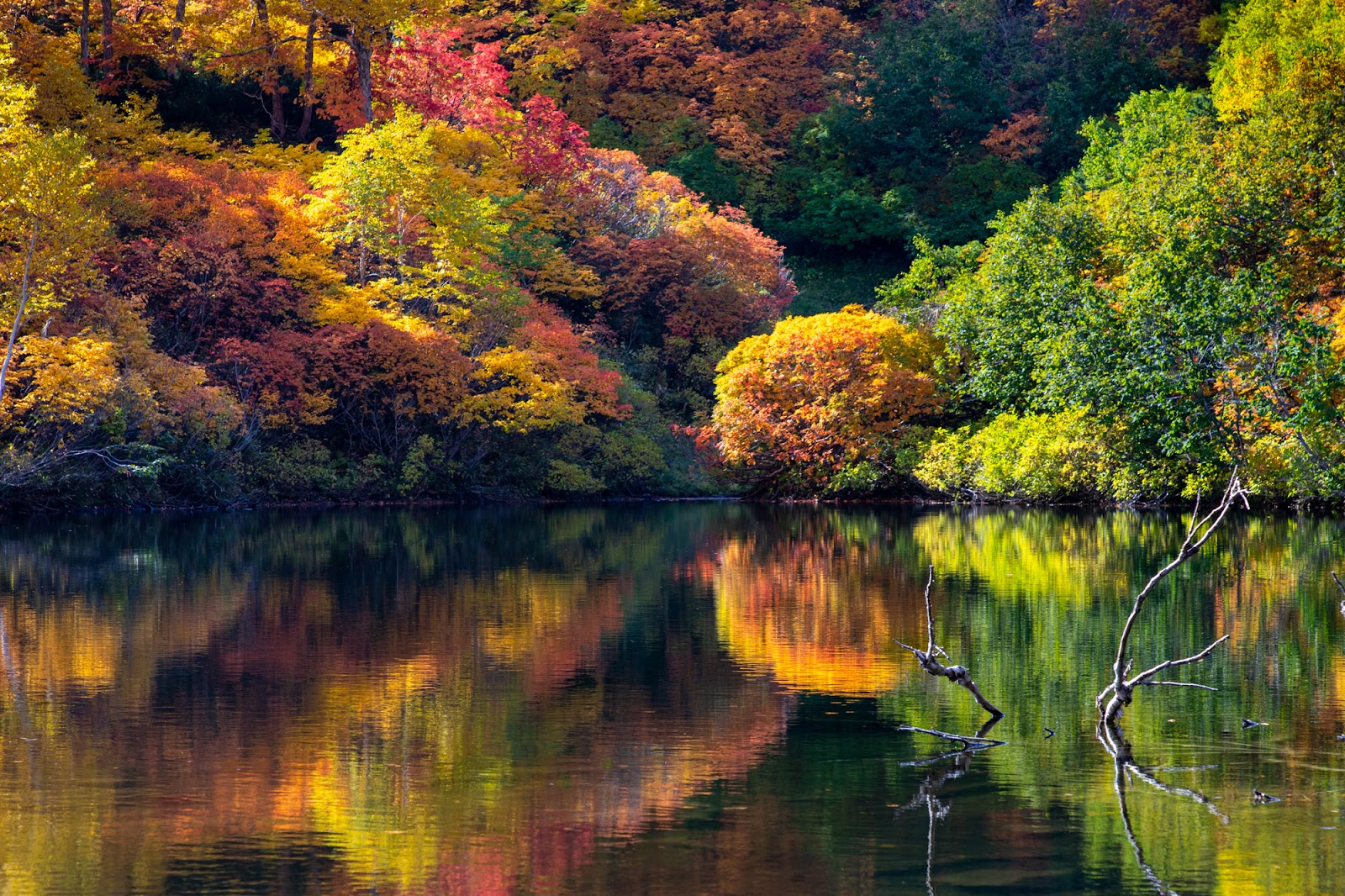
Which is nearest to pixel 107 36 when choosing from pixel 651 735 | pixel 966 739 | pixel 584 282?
pixel 584 282

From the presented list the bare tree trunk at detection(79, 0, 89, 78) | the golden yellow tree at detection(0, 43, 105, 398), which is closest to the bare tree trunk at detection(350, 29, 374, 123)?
the bare tree trunk at detection(79, 0, 89, 78)

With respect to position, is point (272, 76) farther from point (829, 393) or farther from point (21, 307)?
point (829, 393)

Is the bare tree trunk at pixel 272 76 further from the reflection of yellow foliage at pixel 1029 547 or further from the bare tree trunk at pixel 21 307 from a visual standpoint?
the reflection of yellow foliage at pixel 1029 547

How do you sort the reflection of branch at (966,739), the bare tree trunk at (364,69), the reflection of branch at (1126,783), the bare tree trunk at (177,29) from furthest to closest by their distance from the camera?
the bare tree trunk at (177,29) → the bare tree trunk at (364,69) → the reflection of branch at (966,739) → the reflection of branch at (1126,783)

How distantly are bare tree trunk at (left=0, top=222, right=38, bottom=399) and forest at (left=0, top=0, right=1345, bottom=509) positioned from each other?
0.13 m

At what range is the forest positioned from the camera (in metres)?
28.1

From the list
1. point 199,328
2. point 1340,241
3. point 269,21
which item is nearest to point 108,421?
point 199,328

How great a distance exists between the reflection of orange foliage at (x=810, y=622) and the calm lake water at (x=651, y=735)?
73 mm

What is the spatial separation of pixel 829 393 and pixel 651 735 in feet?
92.5

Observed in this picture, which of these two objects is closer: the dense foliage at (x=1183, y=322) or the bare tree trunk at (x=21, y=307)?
the dense foliage at (x=1183, y=322)

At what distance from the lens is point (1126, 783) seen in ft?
27.3

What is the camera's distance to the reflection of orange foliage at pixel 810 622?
1197cm

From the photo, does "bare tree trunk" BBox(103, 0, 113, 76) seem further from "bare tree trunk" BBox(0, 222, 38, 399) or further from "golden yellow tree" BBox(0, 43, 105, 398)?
"bare tree trunk" BBox(0, 222, 38, 399)

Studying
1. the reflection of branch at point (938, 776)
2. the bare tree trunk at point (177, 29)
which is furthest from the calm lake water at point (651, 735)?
the bare tree trunk at point (177, 29)
